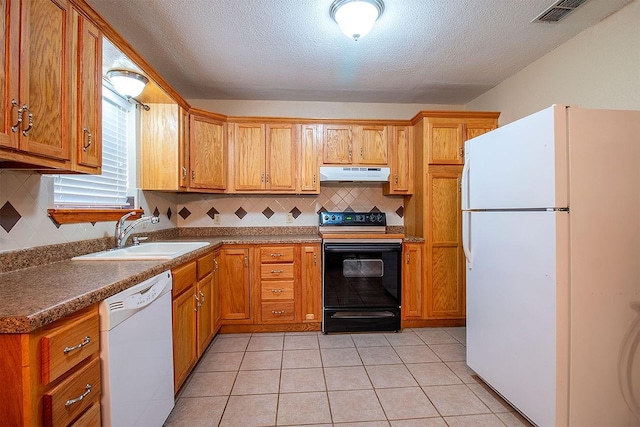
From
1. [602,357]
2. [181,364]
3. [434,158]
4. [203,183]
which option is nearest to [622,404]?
[602,357]

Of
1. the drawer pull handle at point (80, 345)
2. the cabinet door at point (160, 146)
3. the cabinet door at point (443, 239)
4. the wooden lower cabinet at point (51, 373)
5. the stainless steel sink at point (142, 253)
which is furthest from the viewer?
the cabinet door at point (443, 239)

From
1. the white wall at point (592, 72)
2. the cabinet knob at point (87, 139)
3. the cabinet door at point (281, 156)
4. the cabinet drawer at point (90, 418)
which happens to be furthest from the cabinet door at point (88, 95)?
the white wall at point (592, 72)

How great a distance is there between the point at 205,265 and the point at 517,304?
6.70 ft

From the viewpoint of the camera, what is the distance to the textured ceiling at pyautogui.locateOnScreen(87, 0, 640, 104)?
1.87m

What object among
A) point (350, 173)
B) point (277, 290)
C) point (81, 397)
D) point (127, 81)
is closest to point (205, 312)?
point (277, 290)

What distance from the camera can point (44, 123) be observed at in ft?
3.97

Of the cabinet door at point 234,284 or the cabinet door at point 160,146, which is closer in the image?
the cabinet door at point 160,146

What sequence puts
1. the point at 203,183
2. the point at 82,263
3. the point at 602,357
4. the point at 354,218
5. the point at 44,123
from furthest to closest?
1. the point at 354,218
2. the point at 203,183
3. the point at 82,263
4. the point at 602,357
5. the point at 44,123

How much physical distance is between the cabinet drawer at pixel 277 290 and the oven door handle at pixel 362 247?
508mm

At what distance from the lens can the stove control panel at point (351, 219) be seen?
322 centimetres

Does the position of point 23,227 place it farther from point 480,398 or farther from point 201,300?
point 480,398

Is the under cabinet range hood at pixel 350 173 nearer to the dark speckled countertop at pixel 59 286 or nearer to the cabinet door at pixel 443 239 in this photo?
the cabinet door at pixel 443 239

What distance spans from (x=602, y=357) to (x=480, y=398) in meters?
0.71

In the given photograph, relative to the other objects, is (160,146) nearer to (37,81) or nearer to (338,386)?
(37,81)
